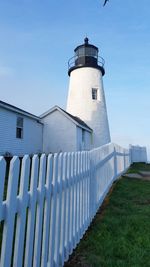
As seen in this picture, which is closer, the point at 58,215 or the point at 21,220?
the point at 21,220

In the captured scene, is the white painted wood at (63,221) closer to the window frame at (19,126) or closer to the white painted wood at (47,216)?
the white painted wood at (47,216)

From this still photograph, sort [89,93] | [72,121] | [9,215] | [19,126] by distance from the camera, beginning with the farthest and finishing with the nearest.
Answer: [89,93], [72,121], [19,126], [9,215]

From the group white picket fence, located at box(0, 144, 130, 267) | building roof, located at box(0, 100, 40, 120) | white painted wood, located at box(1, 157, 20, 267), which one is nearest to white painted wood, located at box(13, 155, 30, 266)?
white picket fence, located at box(0, 144, 130, 267)

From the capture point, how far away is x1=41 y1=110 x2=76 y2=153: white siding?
61.7ft

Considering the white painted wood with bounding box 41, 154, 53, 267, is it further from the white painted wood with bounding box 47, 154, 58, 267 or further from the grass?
the grass

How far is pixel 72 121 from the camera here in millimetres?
18672

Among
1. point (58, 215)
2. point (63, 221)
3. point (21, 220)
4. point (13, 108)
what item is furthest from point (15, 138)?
point (21, 220)

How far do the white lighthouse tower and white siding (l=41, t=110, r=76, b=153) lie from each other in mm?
4002

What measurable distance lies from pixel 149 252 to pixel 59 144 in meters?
15.8

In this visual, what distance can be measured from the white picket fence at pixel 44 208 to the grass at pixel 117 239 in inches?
7.4

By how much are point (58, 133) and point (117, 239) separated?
15359 millimetres

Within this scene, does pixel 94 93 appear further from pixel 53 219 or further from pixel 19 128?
pixel 53 219

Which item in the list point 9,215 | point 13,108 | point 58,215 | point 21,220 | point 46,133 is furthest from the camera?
point 46,133

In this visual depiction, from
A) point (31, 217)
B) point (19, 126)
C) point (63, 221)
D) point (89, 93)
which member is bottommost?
point (63, 221)
